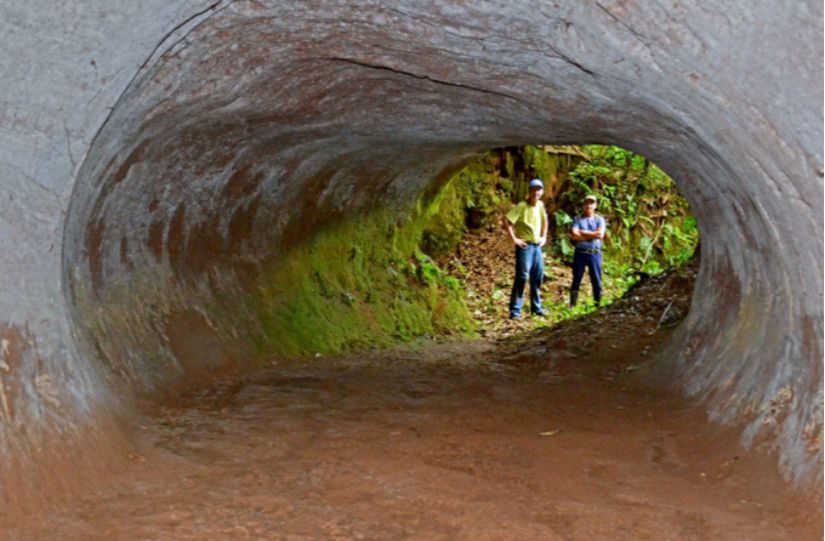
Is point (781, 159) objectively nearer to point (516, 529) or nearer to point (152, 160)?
point (516, 529)

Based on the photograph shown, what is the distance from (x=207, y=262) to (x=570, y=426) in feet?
13.3

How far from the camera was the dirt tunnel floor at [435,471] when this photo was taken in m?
4.12

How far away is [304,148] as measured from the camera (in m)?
8.27

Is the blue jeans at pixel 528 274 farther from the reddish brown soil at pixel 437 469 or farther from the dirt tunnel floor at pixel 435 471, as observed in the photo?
the dirt tunnel floor at pixel 435 471

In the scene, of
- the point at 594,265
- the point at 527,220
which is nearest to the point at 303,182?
the point at 527,220

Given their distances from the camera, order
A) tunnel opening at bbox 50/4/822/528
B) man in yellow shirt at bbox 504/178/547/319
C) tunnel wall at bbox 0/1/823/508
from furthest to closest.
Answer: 1. man in yellow shirt at bbox 504/178/547/319
2. tunnel opening at bbox 50/4/822/528
3. tunnel wall at bbox 0/1/823/508

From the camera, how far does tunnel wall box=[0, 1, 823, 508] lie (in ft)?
13.3

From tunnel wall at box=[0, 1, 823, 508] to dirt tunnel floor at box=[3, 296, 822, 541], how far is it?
0.30 meters

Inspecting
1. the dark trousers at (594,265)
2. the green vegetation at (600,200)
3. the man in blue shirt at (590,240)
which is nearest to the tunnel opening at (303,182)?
the man in blue shirt at (590,240)

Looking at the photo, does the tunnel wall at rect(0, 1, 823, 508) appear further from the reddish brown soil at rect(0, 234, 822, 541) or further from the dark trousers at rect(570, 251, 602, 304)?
the dark trousers at rect(570, 251, 602, 304)

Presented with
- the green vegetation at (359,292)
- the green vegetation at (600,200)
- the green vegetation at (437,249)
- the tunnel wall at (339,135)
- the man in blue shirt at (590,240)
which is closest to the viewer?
the tunnel wall at (339,135)

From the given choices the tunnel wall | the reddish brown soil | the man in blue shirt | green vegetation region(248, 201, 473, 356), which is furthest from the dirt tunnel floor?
the man in blue shirt

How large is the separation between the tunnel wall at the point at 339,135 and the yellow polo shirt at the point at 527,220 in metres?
5.15

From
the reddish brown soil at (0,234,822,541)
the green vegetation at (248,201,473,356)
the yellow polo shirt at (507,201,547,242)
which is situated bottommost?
the reddish brown soil at (0,234,822,541)
